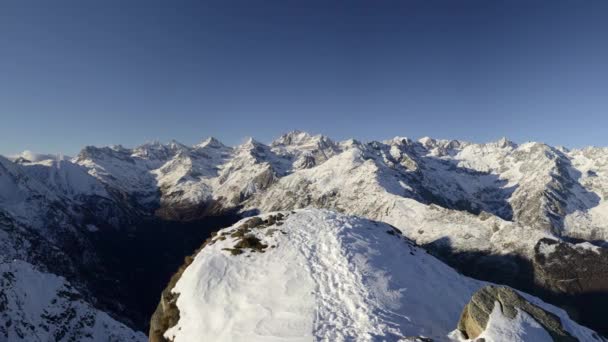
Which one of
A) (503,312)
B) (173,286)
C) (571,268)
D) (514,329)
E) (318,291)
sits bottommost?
(173,286)

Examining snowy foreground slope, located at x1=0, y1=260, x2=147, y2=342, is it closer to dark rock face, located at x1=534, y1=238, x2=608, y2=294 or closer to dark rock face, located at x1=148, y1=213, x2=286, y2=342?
dark rock face, located at x1=148, y1=213, x2=286, y2=342

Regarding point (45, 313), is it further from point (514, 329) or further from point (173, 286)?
point (514, 329)

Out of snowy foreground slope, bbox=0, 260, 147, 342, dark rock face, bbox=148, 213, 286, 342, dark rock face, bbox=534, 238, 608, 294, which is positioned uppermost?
dark rock face, bbox=534, 238, 608, 294

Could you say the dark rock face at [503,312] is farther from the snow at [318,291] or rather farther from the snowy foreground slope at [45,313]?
the snowy foreground slope at [45,313]

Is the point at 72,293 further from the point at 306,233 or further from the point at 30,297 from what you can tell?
the point at 306,233

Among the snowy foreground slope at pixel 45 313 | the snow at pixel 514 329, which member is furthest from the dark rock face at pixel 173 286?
the snowy foreground slope at pixel 45 313

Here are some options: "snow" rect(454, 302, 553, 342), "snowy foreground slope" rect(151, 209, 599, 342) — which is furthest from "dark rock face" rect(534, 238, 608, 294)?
"snow" rect(454, 302, 553, 342)

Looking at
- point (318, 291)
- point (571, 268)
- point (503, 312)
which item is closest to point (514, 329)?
point (503, 312)
